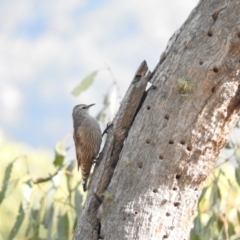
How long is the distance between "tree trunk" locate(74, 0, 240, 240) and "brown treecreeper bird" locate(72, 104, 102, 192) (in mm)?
643

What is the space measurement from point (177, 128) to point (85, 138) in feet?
3.19

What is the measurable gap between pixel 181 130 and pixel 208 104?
0.17m

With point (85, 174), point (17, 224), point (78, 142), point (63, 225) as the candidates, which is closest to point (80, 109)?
point (78, 142)

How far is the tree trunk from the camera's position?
3596 mm

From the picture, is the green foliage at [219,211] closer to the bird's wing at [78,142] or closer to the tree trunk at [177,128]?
the bird's wing at [78,142]

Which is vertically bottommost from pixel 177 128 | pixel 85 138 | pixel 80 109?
pixel 177 128

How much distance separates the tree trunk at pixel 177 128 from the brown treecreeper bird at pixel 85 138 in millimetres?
643

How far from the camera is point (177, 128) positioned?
3594 millimetres

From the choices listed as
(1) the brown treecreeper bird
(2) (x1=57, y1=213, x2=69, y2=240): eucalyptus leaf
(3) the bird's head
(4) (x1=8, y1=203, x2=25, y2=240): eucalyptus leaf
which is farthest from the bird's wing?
(2) (x1=57, y1=213, x2=69, y2=240): eucalyptus leaf

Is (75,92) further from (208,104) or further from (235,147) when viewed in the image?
(208,104)

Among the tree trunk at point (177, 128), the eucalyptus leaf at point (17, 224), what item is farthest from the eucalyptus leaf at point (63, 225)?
the tree trunk at point (177, 128)

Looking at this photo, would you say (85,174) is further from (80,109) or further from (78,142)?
(80,109)

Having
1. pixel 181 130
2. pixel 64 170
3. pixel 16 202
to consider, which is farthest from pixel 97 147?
pixel 16 202

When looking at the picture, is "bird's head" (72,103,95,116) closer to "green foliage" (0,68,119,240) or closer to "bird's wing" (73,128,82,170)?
"bird's wing" (73,128,82,170)
